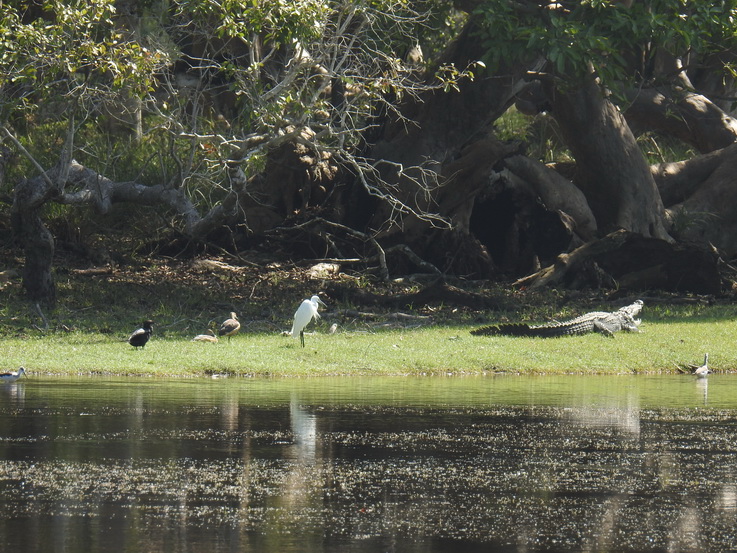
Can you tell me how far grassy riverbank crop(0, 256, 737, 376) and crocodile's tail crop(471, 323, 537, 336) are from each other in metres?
0.27

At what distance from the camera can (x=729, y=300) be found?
72.1 ft

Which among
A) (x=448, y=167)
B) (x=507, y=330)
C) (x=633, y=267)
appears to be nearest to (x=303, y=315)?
(x=507, y=330)

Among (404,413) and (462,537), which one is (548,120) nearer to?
(404,413)

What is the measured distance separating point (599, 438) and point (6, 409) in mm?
5147

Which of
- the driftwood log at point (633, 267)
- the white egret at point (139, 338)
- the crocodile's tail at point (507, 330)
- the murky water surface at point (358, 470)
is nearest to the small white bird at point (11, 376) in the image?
the murky water surface at point (358, 470)

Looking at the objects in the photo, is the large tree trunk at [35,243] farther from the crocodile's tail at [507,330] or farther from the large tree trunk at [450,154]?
the large tree trunk at [450,154]

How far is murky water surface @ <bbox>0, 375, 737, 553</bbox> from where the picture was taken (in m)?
6.42

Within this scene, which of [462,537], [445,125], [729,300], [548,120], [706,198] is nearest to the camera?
[462,537]

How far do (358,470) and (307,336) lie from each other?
28.4 ft

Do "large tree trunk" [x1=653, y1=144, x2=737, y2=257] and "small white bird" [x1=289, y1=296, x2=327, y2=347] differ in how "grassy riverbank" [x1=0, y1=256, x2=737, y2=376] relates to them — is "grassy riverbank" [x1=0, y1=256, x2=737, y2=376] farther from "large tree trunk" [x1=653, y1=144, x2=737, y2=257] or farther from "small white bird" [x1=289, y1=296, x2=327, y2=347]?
"large tree trunk" [x1=653, y1=144, x2=737, y2=257]

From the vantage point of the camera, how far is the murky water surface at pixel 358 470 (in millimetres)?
6422

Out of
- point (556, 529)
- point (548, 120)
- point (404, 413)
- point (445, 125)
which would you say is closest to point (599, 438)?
point (404, 413)

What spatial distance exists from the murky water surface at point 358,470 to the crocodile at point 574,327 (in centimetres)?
460

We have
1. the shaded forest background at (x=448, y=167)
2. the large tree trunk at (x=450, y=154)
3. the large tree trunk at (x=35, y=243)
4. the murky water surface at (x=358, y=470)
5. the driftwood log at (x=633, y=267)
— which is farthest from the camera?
the large tree trunk at (x=450, y=154)
